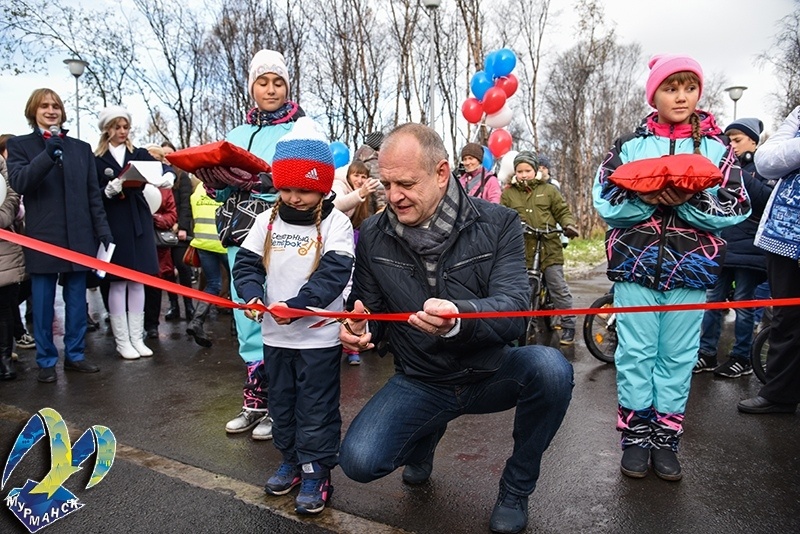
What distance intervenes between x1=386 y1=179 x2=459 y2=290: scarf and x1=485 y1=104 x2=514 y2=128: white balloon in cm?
1025

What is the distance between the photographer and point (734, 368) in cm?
512

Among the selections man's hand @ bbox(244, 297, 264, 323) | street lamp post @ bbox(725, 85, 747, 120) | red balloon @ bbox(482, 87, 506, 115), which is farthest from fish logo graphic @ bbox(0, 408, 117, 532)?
street lamp post @ bbox(725, 85, 747, 120)

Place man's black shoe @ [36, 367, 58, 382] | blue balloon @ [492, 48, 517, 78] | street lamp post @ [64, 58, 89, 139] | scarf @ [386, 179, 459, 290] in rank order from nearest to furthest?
1. scarf @ [386, 179, 459, 290]
2. man's black shoe @ [36, 367, 58, 382]
3. blue balloon @ [492, 48, 517, 78]
4. street lamp post @ [64, 58, 89, 139]

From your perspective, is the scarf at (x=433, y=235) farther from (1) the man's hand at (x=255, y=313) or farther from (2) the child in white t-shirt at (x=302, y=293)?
(1) the man's hand at (x=255, y=313)

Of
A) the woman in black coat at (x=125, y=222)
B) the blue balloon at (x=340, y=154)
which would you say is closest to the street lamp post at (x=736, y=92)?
the blue balloon at (x=340, y=154)

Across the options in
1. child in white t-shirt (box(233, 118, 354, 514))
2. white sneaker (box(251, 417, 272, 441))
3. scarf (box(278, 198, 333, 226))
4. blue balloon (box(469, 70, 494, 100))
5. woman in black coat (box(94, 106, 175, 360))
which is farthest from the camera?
blue balloon (box(469, 70, 494, 100))

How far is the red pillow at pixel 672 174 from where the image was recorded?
274cm

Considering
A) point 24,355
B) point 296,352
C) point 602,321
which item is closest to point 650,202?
point 296,352

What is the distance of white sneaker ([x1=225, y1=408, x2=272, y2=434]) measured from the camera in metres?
Answer: 3.77

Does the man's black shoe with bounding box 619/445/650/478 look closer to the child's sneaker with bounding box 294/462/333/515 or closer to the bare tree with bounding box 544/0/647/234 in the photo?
the child's sneaker with bounding box 294/462/333/515

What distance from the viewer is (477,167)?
7145mm

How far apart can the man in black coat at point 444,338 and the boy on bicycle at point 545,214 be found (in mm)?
4094

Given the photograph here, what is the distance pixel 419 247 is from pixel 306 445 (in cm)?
112

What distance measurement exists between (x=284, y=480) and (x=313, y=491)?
9.9 inches
